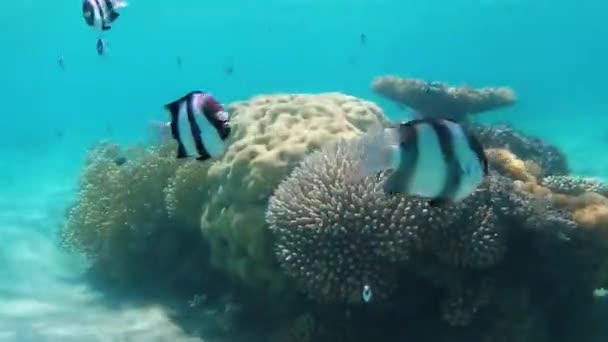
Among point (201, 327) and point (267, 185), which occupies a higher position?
point (267, 185)

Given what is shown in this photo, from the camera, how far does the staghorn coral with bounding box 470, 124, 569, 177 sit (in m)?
11.4

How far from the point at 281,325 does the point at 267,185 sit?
144cm

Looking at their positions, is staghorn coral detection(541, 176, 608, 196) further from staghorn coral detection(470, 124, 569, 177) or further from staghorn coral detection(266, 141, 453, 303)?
staghorn coral detection(470, 124, 569, 177)

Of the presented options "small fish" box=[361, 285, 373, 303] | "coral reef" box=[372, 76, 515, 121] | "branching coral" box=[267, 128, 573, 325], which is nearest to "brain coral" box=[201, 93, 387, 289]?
"branching coral" box=[267, 128, 573, 325]

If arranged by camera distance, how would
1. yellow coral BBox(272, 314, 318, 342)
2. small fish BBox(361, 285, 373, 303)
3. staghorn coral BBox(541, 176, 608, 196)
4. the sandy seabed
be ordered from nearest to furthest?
1. small fish BBox(361, 285, 373, 303)
2. yellow coral BBox(272, 314, 318, 342)
3. staghorn coral BBox(541, 176, 608, 196)
4. the sandy seabed

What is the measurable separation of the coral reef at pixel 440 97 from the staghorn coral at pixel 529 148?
1.81ft

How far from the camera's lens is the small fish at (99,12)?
18.3ft

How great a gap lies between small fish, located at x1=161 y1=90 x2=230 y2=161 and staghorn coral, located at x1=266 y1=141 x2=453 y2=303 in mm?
2346

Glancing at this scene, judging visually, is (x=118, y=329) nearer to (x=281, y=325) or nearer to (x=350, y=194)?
(x=281, y=325)

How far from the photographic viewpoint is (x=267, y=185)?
660 cm

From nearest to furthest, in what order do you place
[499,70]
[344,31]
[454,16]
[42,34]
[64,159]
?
1. [64,159]
2. [42,34]
3. [499,70]
4. [454,16]
5. [344,31]

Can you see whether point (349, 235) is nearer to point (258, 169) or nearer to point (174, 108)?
point (258, 169)

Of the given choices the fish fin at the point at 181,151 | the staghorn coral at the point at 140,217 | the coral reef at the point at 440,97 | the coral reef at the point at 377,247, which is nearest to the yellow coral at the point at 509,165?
the coral reef at the point at 377,247

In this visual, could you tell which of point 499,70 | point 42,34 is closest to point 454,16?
point 499,70
